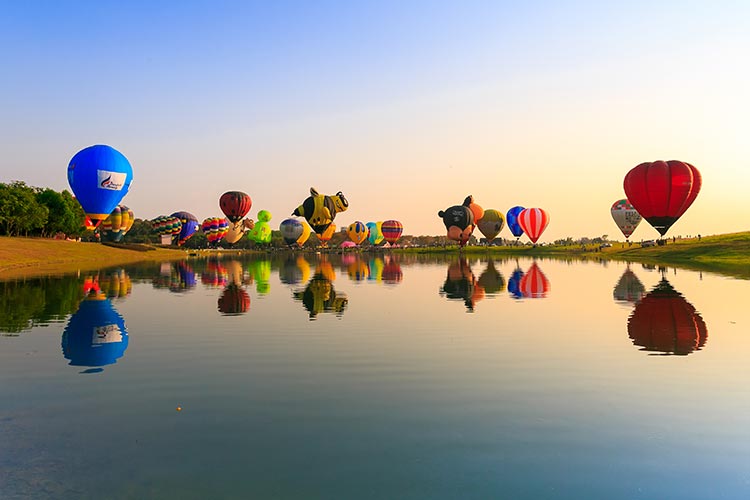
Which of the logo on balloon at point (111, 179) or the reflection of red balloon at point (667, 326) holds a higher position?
the logo on balloon at point (111, 179)

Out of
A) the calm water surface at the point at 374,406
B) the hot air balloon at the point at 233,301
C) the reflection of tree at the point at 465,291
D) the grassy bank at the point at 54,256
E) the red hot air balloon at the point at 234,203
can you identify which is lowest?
the calm water surface at the point at 374,406

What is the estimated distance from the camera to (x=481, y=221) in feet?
466

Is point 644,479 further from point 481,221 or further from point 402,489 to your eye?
point 481,221

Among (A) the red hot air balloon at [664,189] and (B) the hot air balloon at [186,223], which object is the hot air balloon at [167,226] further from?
(A) the red hot air balloon at [664,189]

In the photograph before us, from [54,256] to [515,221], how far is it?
95171mm

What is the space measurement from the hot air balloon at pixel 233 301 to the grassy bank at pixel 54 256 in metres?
21.3

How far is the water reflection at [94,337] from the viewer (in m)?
15.6

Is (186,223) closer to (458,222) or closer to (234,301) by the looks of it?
(458,222)

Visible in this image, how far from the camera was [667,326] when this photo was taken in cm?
2173

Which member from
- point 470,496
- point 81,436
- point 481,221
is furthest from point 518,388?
point 481,221

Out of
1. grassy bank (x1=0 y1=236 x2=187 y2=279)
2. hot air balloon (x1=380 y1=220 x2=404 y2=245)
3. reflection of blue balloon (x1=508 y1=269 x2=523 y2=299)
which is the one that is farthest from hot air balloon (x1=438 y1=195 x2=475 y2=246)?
reflection of blue balloon (x1=508 y1=269 x2=523 y2=299)

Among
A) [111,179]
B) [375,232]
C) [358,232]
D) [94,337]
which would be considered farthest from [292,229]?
[94,337]

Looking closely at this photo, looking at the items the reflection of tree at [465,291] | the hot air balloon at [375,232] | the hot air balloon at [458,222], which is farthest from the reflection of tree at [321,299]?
the hot air balloon at [375,232]

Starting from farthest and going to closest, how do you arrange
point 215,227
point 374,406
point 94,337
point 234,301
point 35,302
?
point 215,227 < point 234,301 < point 35,302 < point 94,337 < point 374,406
